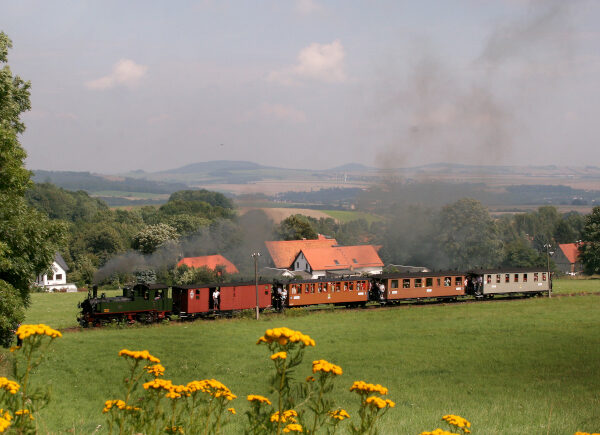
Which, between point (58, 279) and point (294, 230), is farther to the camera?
point (294, 230)

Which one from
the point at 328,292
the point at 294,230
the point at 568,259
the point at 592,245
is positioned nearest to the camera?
the point at 328,292

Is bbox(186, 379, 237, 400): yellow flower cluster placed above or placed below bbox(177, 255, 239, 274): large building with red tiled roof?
above

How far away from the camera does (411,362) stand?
24906 millimetres

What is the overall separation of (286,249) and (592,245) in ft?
125

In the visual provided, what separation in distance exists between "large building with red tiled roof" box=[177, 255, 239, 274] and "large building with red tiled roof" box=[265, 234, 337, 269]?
7.28 meters

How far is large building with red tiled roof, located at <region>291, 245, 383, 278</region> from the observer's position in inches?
2569

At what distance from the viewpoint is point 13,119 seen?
2383 centimetres

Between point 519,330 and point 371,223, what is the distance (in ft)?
183

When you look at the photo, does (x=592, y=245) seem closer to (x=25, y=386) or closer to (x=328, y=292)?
(x=328, y=292)

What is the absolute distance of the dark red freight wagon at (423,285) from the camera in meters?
43.6

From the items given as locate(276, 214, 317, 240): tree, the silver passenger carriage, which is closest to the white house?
locate(276, 214, 317, 240): tree

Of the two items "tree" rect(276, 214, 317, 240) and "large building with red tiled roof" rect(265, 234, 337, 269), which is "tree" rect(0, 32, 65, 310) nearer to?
"large building with red tiled roof" rect(265, 234, 337, 269)

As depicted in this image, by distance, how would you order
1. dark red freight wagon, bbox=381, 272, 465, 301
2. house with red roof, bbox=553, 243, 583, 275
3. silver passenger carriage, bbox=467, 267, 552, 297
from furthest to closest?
1. house with red roof, bbox=553, 243, 583, 275
2. silver passenger carriage, bbox=467, 267, 552, 297
3. dark red freight wagon, bbox=381, 272, 465, 301

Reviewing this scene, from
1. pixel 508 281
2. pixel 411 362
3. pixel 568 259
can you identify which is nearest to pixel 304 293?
pixel 411 362
